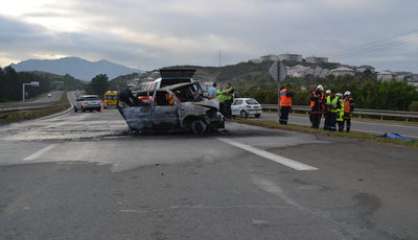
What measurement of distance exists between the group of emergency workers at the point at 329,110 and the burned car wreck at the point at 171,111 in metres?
4.41

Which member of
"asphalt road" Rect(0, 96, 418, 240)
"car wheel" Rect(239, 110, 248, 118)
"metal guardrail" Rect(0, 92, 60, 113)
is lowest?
"metal guardrail" Rect(0, 92, 60, 113)

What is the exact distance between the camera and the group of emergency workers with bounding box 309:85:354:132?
1978 cm

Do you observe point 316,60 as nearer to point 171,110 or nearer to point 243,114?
point 243,114

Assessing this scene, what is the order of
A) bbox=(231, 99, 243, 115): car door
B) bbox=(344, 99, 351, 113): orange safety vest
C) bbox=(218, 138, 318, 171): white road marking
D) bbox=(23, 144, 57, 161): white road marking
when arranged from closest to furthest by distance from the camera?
1. bbox=(218, 138, 318, 171): white road marking
2. bbox=(23, 144, 57, 161): white road marking
3. bbox=(344, 99, 351, 113): orange safety vest
4. bbox=(231, 99, 243, 115): car door

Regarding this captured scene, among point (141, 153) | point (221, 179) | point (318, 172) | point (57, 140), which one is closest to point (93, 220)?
point (221, 179)

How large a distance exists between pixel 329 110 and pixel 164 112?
629cm

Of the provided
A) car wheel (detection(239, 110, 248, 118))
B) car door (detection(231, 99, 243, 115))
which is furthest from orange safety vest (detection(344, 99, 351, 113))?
car door (detection(231, 99, 243, 115))

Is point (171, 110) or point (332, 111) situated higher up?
point (171, 110)

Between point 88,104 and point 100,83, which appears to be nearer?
point 88,104

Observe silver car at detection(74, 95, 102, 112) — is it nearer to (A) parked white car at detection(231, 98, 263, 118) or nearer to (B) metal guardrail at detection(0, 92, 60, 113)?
(B) metal guardrail at detection(0, 92, 60, 113)

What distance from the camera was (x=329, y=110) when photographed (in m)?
19.8

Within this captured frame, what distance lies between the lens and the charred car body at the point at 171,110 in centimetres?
1748

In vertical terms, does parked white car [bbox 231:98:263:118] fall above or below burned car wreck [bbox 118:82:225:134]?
below

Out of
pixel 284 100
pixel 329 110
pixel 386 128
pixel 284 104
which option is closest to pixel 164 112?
pixel 284 100
